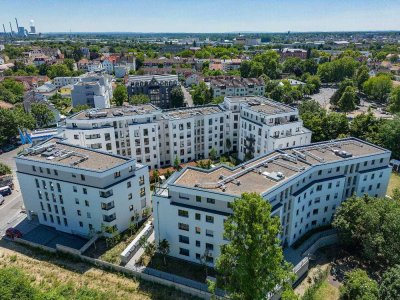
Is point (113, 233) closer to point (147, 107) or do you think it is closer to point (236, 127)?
point (147, 107)

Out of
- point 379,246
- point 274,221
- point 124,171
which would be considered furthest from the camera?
point 124,171

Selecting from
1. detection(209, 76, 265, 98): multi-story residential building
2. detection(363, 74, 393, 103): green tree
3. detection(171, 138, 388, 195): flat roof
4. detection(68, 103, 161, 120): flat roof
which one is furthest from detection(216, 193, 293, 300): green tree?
detection(363, 74, 393, 103): green tree

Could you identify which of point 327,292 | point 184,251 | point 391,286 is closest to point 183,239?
point 184,251

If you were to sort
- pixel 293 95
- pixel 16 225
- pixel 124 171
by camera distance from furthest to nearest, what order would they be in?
pixel 293 95 < pixel 16 225 < pixel 124 171

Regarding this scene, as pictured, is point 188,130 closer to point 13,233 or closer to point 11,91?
point 13,233

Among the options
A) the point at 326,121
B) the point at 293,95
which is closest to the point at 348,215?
the point at 326,121
